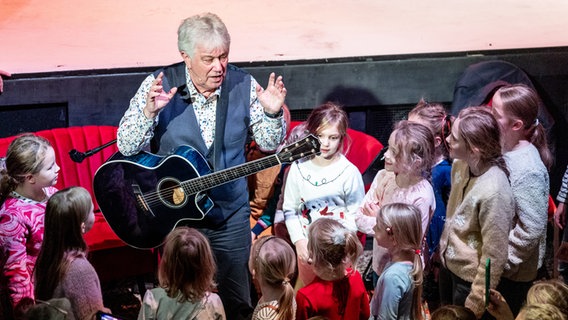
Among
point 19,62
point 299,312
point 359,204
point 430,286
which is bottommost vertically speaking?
point 430,286

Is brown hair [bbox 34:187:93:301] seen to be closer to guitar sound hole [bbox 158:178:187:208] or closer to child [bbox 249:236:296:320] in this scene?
guitar sound hole [bbox 158:178:187:208]

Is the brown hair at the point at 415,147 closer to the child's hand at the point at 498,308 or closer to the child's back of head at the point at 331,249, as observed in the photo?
the child's back of head at the point at 331,249

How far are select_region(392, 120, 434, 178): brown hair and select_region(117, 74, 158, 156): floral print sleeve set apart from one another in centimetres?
132

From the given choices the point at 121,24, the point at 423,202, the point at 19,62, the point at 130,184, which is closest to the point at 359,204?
the point at 423,202

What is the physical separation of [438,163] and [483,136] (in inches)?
40.3

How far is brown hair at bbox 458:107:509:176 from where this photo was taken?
3756 millimetres

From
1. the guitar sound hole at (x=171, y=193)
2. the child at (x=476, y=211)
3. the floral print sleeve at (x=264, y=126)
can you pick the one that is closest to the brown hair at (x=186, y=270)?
the guitar sound hole at (x=171, y=193)

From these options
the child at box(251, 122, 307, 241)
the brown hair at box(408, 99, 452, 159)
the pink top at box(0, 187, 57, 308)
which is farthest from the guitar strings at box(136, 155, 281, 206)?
the brown hair at box(408, 99, 452, 159)

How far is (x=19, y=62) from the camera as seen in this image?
5.84 m

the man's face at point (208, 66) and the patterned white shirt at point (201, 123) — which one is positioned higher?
the man's face at point (208, 66)

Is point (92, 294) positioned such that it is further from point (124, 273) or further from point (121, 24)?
point (121, 24)

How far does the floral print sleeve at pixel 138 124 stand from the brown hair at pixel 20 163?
446mm

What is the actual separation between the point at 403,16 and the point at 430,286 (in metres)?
2.83

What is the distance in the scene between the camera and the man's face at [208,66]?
12.8 ft
